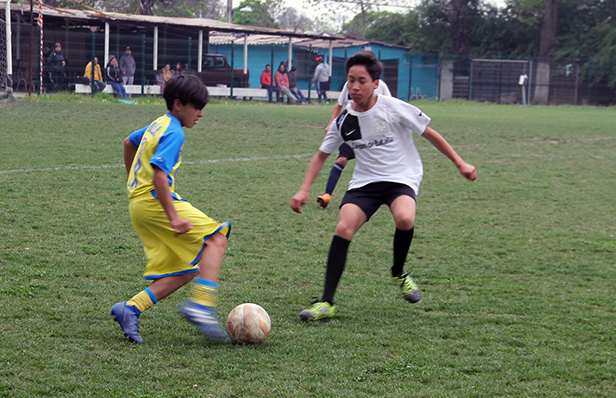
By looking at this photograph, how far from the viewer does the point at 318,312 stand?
3561 millimetres

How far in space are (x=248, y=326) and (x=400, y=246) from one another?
47.6 inches

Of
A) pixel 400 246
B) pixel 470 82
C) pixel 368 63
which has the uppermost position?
pixel 470 82

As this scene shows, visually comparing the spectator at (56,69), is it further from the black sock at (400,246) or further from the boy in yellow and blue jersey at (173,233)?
the boy in yellow and blue jersey at (173,233)

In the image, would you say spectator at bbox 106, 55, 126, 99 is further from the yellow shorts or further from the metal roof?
the yellow shorts

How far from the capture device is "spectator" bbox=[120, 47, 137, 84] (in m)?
21.5

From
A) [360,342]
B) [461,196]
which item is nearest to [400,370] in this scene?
[360,342]

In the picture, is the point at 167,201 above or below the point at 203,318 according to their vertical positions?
above

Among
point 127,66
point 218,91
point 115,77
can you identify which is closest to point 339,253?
point 115,77

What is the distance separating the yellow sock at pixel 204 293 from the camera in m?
3.15

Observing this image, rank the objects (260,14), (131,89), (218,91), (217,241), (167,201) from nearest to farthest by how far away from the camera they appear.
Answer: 1. (167,201)
2. (217,241)
3. (131,89)
4. (218,91)
5. (260,14)

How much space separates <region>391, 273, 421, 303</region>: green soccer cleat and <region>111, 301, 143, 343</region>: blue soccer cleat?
5.17 feet

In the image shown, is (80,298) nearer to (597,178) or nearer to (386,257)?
(386,257)

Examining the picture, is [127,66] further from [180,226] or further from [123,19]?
[180,226]

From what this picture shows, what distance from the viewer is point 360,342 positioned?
3.27 meters
